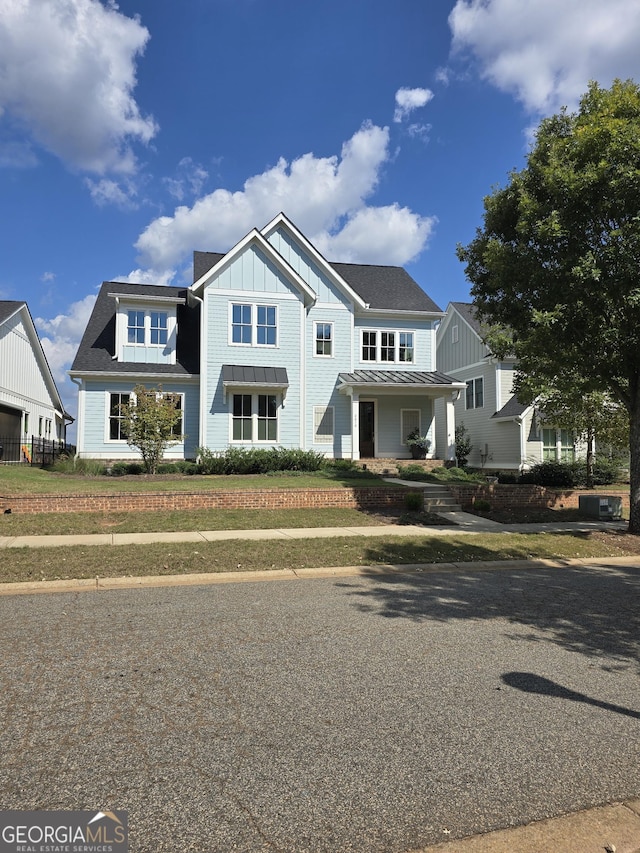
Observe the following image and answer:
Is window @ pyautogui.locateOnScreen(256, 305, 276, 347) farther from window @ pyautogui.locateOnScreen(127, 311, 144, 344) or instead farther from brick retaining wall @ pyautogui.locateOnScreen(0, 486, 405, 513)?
brick retaining wall @ pyautogui.locateOnScreen(0, 486, 405, 513)

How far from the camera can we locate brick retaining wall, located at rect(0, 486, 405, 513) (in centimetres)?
1308

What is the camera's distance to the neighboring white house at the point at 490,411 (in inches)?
1050

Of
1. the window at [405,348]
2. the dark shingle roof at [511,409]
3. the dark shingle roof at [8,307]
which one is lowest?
the dark shingle roof at [511,409]

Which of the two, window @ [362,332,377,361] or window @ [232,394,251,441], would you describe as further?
window @ [362,332,377,361]

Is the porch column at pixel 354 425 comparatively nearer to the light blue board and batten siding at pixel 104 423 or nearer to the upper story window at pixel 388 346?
the upper story window at pixel 388 346

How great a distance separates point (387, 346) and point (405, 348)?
85 centimetres

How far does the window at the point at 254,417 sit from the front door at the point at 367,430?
13.8 feet

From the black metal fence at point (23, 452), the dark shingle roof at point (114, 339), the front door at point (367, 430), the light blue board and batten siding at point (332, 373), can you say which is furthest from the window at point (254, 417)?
the black metal fence at point (23, 452)

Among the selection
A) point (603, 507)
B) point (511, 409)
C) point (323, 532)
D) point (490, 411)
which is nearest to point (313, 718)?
point (323, 532)

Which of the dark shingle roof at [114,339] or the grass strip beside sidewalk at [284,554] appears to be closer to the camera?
the grass strip beside sidewalk at [284,554]

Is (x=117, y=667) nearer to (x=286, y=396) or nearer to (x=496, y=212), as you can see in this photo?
(x=496, y=212)

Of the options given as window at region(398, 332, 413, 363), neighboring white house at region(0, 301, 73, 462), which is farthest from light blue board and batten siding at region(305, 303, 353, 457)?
neighboring white house at region(0, 301, 73, 462)

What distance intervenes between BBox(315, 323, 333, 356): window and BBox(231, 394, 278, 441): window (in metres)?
3.05

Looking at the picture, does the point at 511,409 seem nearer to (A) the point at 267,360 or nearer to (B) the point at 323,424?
(B) the point at 323,424
